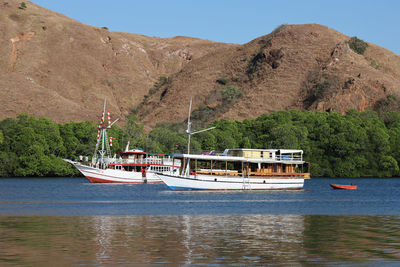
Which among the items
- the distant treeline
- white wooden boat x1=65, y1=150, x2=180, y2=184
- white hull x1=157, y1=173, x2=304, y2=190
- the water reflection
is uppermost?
the distant treeline

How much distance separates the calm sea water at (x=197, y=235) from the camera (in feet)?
85.8

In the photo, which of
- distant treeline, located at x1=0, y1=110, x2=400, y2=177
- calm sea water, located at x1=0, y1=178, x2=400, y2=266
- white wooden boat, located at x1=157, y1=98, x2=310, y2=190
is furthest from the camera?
distant treeline, located at x1=0, y1=110, x2=400, y2=177

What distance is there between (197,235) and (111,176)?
290 feet

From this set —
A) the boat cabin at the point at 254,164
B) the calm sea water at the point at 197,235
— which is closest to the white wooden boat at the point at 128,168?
the boat cabin at the point at 254,164

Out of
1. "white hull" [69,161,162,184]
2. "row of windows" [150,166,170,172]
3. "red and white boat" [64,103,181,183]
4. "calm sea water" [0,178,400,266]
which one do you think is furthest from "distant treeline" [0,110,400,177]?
"calm sea water" [0,178,400,266]

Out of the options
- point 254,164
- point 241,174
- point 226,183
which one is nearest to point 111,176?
point 254,164

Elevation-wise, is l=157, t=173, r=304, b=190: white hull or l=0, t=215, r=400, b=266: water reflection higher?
l=157, t=173, r=304, b=190: white hull

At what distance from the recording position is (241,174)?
86875 millimetres

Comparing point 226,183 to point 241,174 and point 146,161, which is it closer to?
point 241,174

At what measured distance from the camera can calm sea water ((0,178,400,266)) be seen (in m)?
26.2

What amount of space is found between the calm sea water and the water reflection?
0.04 meters

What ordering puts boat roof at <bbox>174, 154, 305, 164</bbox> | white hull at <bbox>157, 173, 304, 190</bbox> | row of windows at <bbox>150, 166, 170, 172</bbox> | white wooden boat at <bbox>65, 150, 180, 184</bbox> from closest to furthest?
boat roof at <bbox>174, 154, 305, 164</bbox>, white hull at <bbox>157, 173, 304, 190</bbox>, white wooden boat at <bbox>65, 150, 180, 184</bbox>, row of windows at <bbox>150, 166, 170, 172</bbox>

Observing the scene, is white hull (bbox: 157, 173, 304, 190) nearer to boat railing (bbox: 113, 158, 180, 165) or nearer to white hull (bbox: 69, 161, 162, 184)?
white hull (bbox: 69, 161, 162, 184)

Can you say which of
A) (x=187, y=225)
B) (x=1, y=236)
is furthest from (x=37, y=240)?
(x=187, y=225)
